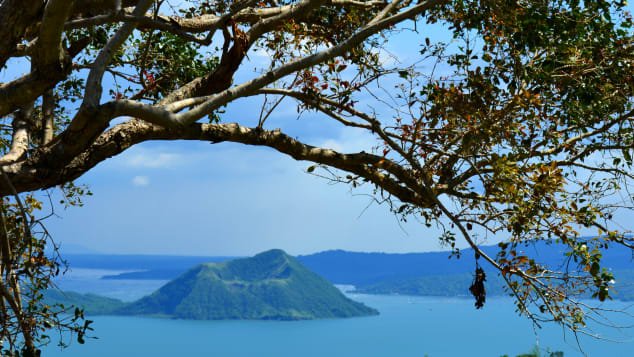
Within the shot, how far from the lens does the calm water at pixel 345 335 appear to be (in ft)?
278

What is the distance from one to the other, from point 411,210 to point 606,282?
2.67 m

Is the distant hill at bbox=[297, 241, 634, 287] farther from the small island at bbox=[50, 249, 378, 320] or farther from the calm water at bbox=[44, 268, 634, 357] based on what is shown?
the small island at bbox=[50, 249, 378, 320]

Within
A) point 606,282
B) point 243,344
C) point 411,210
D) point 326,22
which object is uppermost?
point 326,22

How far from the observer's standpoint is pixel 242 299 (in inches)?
4092

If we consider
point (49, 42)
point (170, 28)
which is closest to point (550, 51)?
point (170, 28)

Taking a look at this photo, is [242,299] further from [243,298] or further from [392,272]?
[392,272]

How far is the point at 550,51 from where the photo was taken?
19.0 ft

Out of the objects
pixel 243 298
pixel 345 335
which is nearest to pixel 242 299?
pixel 243 298

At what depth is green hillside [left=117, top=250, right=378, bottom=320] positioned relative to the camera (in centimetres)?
10312

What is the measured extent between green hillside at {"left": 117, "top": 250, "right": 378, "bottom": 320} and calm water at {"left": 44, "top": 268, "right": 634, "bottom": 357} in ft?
5.01

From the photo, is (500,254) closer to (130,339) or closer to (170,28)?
(170,28)

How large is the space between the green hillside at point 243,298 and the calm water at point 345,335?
1.53m

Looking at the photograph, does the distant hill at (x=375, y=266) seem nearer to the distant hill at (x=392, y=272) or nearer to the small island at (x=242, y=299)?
the distant hill at (x=392, y=272)

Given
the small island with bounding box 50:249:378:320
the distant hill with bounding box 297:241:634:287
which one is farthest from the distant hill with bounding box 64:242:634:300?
the small island with bounding box 50:249:378:320
